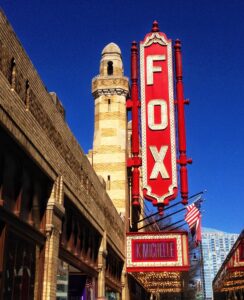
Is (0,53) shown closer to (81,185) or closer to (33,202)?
(33,202)

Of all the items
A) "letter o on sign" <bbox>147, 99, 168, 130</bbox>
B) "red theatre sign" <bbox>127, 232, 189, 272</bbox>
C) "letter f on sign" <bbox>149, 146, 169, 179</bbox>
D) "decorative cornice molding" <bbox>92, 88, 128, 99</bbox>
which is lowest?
"red theatre sign" <bbox>127, 232, 189, 272</bbox>

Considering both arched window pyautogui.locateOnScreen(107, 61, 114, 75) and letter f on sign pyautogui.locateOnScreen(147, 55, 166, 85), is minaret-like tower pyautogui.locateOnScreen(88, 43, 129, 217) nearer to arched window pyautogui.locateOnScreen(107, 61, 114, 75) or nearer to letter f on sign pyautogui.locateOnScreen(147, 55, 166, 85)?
arched window pyautogui.locateOnScreen(107, 61, 114, 75)

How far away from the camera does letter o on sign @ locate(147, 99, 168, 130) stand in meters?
23.1

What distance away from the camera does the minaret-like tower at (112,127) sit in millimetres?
28117

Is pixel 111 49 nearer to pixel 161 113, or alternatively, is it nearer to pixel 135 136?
pixel 161 113

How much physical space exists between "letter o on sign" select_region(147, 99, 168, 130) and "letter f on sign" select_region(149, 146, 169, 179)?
1093 millimetres

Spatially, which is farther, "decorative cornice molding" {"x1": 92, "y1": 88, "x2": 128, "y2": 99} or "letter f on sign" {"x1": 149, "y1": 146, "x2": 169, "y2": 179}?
"decorative cornice molding" {"x1": 92, "y1": 88, "x2": 128, "y2": 99}

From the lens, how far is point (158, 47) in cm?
2483

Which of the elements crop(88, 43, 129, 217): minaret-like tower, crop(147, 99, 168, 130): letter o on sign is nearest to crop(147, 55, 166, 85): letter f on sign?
crop(147, 99, 168, 130): letter o on sign

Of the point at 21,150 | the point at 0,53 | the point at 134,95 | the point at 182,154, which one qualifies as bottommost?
the point at 21,150

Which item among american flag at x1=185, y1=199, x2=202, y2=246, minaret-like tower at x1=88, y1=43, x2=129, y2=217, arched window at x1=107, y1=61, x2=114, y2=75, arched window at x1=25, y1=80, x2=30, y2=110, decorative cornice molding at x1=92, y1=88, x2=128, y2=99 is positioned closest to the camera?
arched window at x1=25, y1=80, x2=30, y2=110

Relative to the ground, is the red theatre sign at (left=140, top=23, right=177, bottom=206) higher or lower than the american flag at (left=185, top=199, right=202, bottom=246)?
higher

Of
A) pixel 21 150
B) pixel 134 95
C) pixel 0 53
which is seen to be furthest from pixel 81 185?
pixel 134 95

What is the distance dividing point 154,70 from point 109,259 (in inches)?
386
